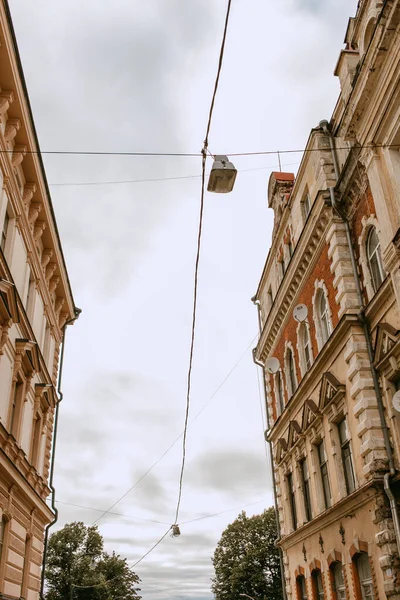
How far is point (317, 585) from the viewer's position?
64.3ft

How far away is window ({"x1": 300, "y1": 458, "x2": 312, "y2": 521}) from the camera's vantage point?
21000mm

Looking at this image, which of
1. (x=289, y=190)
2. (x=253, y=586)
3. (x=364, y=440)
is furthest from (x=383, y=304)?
(x=253, y=586)

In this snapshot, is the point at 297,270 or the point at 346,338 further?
the point at 297,270

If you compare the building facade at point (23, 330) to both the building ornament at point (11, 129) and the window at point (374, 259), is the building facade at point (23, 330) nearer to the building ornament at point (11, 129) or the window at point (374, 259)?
the building ornament at point (11, 129)

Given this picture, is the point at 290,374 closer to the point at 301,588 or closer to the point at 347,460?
the point at 347,460

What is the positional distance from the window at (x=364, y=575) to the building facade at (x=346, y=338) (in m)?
0.03

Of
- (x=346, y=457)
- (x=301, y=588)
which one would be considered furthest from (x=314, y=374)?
(x=301, y=588)

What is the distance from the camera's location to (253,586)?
59062 millimetres

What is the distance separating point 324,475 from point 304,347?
4675 millimetres

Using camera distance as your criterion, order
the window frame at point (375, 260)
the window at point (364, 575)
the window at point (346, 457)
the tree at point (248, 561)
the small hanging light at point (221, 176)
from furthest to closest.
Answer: the tree at point (248, 561)
the window at point (346, 457)
the window frame at point (375, 260)
the window at point (364, 575)
the small hanging light at point (221, 176)

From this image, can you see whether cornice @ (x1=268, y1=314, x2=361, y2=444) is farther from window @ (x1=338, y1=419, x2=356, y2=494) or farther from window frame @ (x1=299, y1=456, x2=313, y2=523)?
window @ (x1=338, y1=419, x2=356, y2=494)

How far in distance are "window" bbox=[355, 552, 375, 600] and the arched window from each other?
6824 mm

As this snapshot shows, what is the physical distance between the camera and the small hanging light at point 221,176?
34.6 ft

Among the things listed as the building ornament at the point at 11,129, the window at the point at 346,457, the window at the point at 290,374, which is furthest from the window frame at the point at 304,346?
the building ornament at the point at 11,129
